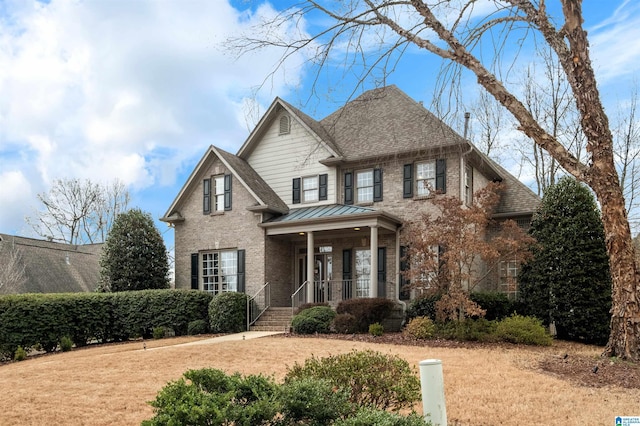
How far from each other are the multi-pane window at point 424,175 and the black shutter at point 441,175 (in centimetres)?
20

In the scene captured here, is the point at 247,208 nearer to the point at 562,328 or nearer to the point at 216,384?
the point at 562,328

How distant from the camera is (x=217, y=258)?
21.8 metres

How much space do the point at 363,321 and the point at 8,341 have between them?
10.9 metres

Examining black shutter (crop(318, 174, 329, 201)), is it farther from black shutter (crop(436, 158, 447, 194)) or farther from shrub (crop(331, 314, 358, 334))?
shrub (crop(331, 314, 358, 334))

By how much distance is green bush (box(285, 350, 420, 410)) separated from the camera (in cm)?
552

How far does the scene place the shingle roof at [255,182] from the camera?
20906 millimetres

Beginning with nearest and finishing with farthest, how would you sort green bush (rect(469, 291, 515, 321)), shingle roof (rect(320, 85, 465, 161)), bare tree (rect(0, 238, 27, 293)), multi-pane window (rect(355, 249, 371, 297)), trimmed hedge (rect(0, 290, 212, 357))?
1. trimmed hedge (rect(0, 290, 212, 357))
2. green bush (rect(469, 291, 515, 321))
3. shingle roof (rect(320, 85, 465, 161))
4. multi-pane window (rect(355, 249, 371, 297))
5. bare tree (rect(0, 238, 27, 293))

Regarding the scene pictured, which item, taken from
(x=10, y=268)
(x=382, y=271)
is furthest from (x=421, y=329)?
(x=10, y=268)

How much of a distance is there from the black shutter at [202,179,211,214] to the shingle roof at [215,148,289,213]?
1.34 metres

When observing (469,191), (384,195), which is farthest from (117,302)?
(469,191)

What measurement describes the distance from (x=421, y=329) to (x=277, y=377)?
6861mm

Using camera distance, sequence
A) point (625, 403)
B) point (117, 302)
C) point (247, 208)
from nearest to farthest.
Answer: point (625, 403), point (117, 302), point (247, 208)

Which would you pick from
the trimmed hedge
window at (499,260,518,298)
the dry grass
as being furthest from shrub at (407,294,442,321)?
the trimmed hedge

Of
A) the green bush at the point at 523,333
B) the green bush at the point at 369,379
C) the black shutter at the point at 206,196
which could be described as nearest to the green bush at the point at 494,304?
the green bush at the point at 523,333
